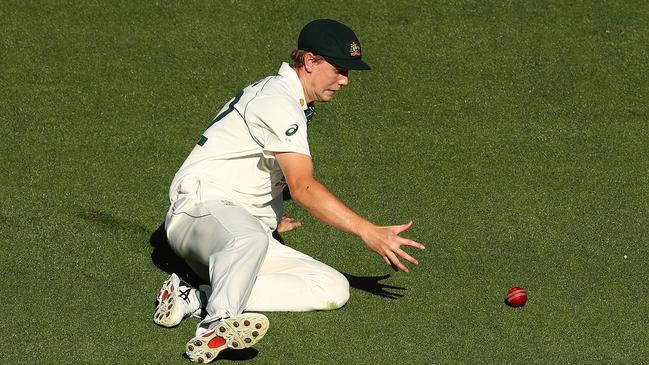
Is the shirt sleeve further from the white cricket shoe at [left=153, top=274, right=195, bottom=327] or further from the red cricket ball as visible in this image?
the red cricket ball

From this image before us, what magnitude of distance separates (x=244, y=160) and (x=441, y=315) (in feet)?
A: 5.24

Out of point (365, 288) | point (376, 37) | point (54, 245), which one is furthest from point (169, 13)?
point (365, 288)

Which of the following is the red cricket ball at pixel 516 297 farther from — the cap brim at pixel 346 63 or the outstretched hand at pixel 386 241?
the cap brim at pixel 346 63

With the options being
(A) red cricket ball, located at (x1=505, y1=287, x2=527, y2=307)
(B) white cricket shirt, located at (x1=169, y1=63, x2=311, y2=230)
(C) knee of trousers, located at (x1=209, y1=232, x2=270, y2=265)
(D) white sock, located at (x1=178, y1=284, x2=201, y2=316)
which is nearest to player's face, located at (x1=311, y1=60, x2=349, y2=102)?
(B) white cricket shirt, located at (x1=169, y1=63, x2=311, y2=230)

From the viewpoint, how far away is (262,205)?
283 inches

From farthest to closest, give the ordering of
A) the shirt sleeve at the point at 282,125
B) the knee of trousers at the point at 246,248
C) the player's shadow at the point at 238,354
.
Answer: the shirt sleeve at the point at 282,125
the knee of trousers at the point at 246,248
the player's shadow at the point at 238,354

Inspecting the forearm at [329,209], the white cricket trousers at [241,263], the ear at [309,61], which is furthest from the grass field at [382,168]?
the ear at [309,61]

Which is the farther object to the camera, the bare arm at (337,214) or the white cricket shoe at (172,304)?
the white cricket shoe at (172,304)

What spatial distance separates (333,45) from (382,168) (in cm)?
227

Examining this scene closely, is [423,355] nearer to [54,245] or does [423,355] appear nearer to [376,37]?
[54,245]

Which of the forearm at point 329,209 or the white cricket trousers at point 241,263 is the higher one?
the forearm at point 329,209

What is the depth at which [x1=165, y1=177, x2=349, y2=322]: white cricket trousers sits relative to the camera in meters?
6.25

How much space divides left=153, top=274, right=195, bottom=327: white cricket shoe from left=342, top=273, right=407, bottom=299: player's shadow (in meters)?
1.20

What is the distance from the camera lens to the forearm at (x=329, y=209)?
629 centimetres
